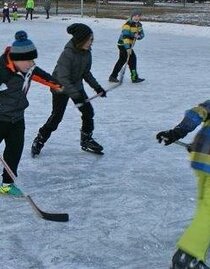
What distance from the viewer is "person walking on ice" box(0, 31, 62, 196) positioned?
381cm

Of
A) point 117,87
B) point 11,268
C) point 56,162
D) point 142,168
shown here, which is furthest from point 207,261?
point 117,87

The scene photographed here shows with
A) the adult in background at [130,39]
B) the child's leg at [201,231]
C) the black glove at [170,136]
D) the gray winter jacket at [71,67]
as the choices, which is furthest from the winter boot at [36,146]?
the adult in background at [130,39]

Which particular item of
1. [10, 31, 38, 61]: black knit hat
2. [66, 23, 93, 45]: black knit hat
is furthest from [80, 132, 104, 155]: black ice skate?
[10, 31, 38, 61]: black knit hat

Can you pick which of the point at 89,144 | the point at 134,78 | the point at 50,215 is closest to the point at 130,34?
the point at 134,78

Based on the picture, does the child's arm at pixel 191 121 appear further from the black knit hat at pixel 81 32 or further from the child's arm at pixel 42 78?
the black knit hat at pixel 81 32

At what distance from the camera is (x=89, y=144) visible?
527 cm

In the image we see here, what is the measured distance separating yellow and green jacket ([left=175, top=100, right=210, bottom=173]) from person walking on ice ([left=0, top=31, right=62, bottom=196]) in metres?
1.45

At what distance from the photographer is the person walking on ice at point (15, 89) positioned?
12.5 ft

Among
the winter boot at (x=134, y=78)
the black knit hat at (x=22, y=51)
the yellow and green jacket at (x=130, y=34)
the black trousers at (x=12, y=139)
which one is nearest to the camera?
the black knit hat at (x=22, y=51)

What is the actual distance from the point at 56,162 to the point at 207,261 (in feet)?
7.10

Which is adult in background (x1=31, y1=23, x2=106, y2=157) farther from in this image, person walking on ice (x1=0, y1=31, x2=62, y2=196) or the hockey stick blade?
the hockey stick blade

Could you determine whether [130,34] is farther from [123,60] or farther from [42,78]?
[42,78]

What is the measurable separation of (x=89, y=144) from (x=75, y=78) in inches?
27.1

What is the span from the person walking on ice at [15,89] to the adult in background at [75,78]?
1.73ft
